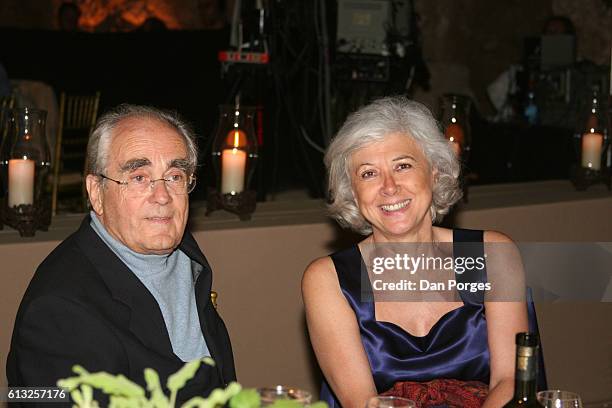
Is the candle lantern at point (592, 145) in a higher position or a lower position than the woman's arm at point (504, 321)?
higher

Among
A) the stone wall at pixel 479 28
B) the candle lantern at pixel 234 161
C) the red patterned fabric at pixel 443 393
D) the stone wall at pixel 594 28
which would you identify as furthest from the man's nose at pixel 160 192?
the stone wall at pixel 594 28

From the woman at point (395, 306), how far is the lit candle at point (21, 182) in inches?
39.2

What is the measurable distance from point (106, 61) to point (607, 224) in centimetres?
564

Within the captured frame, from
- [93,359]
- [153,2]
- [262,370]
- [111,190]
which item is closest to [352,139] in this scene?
[111,190]

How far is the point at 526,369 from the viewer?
1.49 metres

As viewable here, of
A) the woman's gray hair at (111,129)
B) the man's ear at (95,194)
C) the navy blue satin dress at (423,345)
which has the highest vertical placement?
the woman's gray hair at (111,129)

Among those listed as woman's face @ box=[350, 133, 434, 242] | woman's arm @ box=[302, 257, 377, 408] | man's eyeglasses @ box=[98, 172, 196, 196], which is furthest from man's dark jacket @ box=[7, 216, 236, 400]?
woman's face @ box=[350, 133, 434, 242]

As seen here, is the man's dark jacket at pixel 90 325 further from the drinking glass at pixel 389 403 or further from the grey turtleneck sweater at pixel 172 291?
the drinking glass at pixel 389 403

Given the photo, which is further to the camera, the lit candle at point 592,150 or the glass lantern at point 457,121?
the lit candle at point 592,150

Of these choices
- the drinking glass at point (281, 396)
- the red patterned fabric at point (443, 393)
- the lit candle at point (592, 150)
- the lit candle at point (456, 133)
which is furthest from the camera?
the lit candle at point (592, 150)

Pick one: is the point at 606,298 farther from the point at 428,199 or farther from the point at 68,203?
the point at 68,203

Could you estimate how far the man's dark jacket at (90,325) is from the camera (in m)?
1.90

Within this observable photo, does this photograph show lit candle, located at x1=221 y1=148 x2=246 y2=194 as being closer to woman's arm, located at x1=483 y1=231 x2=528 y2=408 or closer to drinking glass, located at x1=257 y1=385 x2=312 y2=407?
woman's arm, located at x1=483 y1=231 x2=528 y2=408

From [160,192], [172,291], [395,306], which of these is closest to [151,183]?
[160,192]
